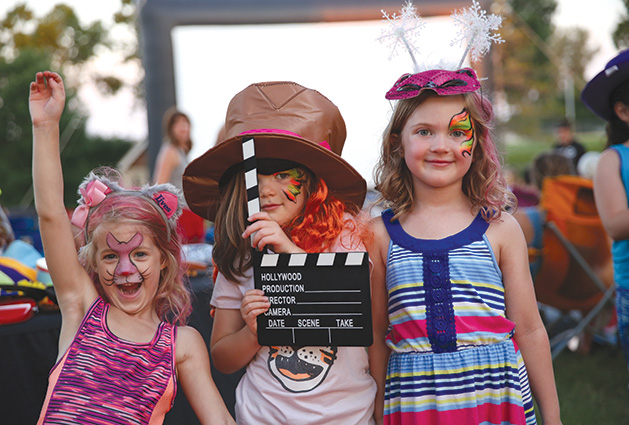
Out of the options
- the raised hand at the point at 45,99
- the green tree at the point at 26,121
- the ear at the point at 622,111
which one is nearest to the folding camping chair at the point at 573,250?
the ear at the point at 622,111

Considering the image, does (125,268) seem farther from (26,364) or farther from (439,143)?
(439,143)

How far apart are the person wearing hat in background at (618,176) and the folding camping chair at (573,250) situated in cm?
184

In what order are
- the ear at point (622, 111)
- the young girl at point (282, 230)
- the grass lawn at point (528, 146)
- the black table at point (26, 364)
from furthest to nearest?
the grass lawn at point (528, 146) < the ear at point (622, 111) < the black table at point (26, 364) < the young girl at point (282, 230)

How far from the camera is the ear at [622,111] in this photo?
9.61ft

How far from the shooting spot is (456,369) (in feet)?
6.33

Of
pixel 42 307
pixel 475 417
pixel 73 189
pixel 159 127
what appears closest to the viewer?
pixel 475 417

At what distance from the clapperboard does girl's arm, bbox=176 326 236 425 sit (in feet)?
1.02

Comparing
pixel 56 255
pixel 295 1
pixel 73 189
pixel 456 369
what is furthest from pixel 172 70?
pixel 73 189

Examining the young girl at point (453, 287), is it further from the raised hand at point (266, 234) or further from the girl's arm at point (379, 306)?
the raised hand at point (266, 234)

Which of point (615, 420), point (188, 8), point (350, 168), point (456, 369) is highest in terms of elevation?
point (188, 8)

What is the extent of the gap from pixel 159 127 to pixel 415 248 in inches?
242

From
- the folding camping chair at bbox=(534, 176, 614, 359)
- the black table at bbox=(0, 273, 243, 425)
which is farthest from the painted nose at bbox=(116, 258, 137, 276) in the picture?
the folding camping chair at bbox=(534, 176, 614, 359)

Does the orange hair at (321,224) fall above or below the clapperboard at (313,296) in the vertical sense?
above

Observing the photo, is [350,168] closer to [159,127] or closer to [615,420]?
[615,420]
